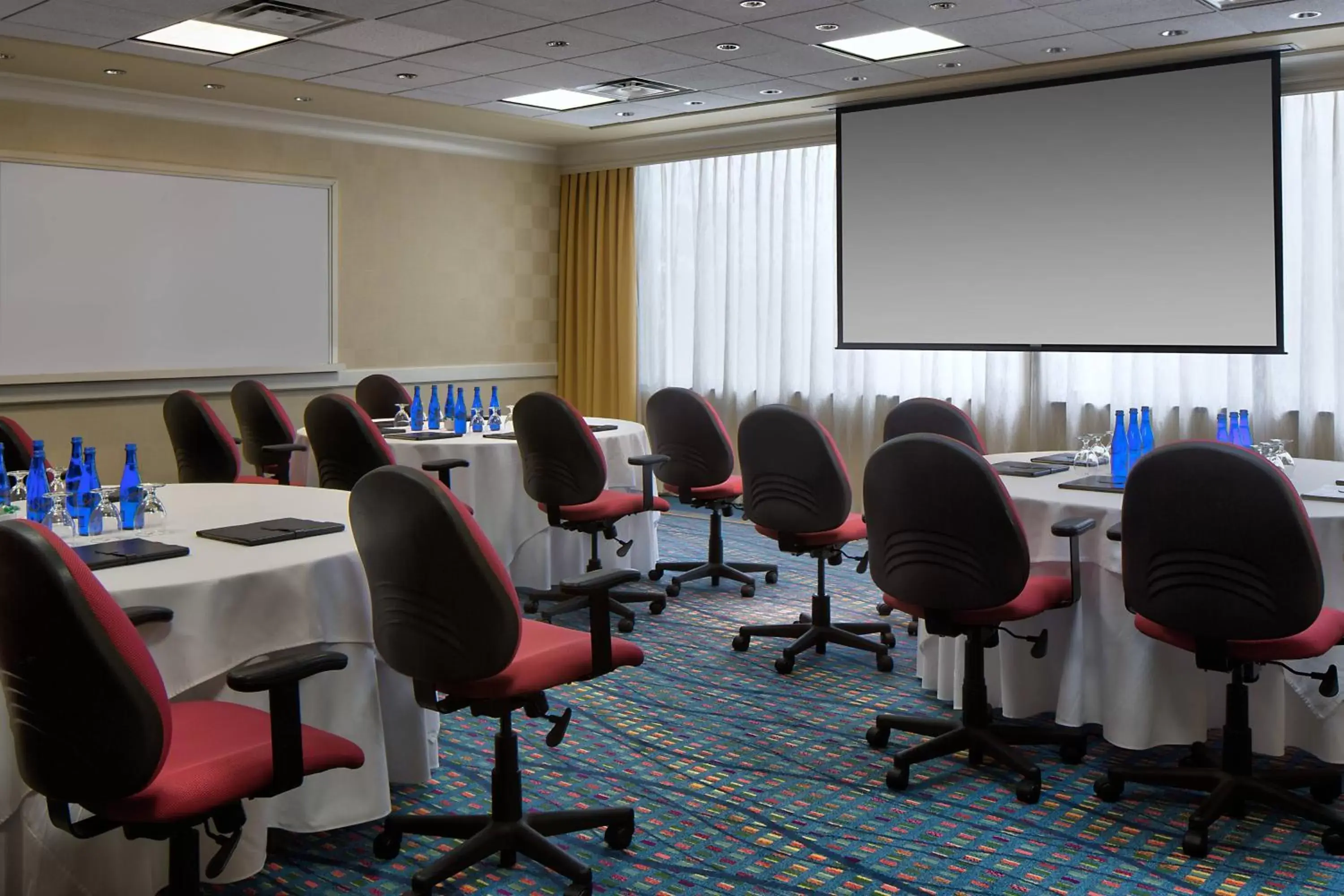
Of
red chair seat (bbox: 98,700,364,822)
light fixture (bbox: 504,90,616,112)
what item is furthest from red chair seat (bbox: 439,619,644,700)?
light fixture (bbox: 504,90,616,112)

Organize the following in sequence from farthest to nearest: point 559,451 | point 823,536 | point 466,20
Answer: point 466,20 → point 559,451 → point 823,536

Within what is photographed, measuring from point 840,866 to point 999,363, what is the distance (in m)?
5.14

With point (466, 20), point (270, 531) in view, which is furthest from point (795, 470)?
point (466, 20)

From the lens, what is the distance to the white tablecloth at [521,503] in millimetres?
5750

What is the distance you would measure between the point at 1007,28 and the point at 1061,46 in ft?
1.82

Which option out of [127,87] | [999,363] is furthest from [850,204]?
[127,87]

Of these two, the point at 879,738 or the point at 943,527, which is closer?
the point at 943,527

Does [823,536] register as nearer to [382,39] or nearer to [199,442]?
[199,442]

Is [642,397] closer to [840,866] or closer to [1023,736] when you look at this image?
[1023,736]

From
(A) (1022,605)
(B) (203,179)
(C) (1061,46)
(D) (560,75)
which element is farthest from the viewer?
(B) (203,179)

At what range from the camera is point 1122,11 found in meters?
5.56

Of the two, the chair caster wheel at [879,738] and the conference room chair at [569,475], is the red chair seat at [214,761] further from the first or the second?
the conference room chair at [569,475]

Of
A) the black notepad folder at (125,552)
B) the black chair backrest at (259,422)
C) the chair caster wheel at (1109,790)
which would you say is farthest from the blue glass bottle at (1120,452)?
the black chair backrest at (259,422)

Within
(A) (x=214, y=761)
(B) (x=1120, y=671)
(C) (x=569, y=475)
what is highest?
(C) (x=569, y=475)
